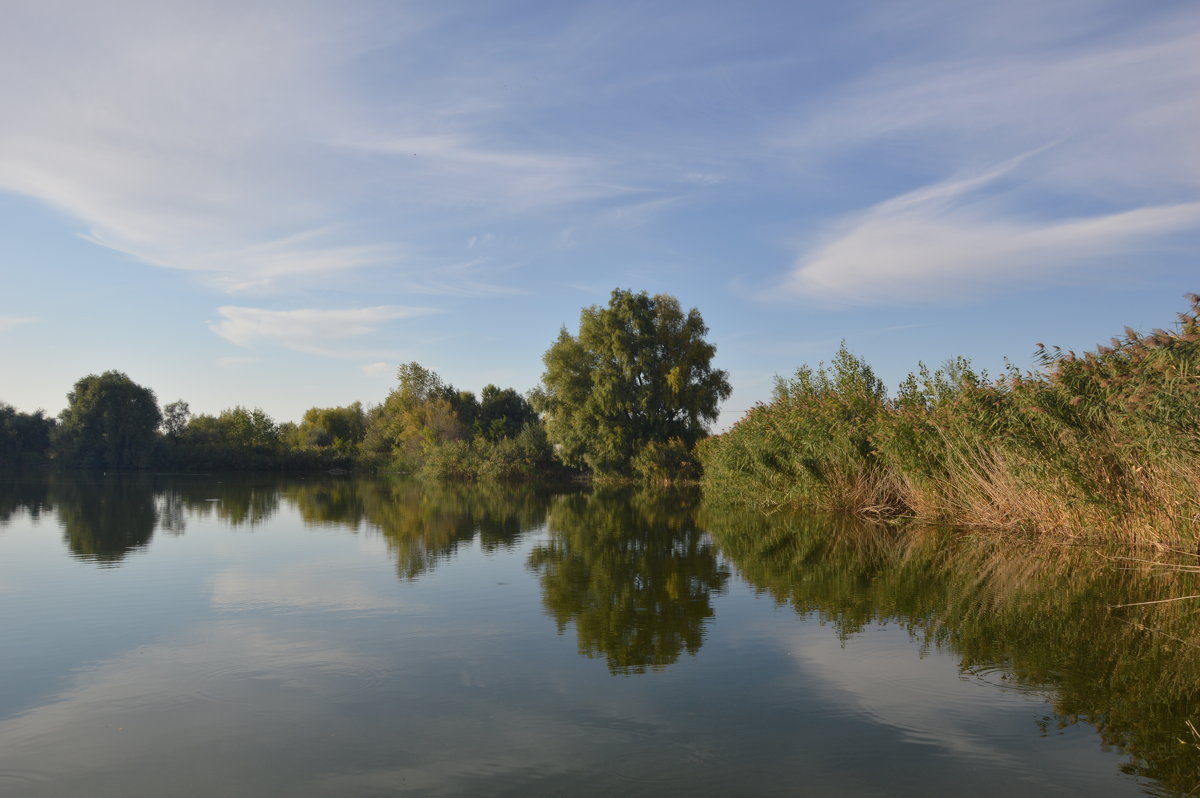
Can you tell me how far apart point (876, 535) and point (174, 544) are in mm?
14946

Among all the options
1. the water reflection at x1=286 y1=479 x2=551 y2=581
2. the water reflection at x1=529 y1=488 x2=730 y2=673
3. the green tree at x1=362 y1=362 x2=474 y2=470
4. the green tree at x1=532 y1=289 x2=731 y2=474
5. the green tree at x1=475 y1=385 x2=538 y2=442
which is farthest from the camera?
the green tree at x1=475 y1=385 x2=538 y2=442

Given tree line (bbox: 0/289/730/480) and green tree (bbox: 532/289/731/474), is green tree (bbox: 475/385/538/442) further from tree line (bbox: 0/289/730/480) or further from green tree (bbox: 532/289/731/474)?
green tree (bbox: 532/289/731/474)

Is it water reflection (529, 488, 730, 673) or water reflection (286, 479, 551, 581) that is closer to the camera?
water reflection (529, 488, 730, 673)

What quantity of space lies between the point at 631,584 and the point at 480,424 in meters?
59.0

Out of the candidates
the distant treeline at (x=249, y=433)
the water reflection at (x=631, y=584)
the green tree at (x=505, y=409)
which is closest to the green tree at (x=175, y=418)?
the distant treeline at (x=249, y=433)

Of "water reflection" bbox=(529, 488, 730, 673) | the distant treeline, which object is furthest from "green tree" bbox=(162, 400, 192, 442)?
"water reflection" bbox=(529, 488, 730, 673)

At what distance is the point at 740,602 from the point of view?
1091 cm

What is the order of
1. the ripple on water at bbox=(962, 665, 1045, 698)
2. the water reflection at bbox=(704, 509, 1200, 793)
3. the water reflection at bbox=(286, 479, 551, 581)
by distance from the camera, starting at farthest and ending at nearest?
the water reflection at bbox=(286, 479, 551, 581), the ripple on water at bbox=(962, 665, 1045, 698), the water reflection at bbox=(704, 509, 1200, 793)

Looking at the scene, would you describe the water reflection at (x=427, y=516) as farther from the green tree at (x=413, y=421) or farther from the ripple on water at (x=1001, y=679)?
the green tree at (x=413, y=421)

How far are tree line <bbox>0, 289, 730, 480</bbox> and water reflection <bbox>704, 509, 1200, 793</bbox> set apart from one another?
2891 centimetres

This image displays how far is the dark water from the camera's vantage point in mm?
5359

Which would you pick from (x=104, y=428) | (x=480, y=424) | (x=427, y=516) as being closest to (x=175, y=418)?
(x=104, y=428)

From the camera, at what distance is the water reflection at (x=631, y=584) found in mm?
8641

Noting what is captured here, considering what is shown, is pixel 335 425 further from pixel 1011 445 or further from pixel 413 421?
pixel 1011 445
